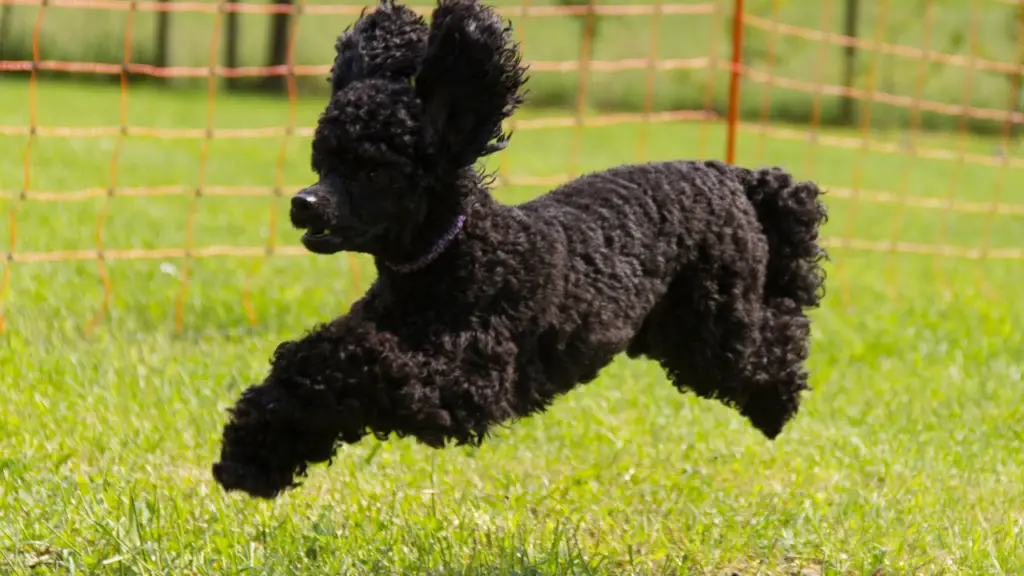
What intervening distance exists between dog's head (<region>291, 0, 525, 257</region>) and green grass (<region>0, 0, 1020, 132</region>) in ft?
62.8

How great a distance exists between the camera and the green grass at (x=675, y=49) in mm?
24906

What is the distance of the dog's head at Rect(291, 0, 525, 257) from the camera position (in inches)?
145

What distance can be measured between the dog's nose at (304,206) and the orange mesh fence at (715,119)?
5.74 ft

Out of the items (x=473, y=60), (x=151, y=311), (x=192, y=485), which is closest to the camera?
(x=473, y=60)

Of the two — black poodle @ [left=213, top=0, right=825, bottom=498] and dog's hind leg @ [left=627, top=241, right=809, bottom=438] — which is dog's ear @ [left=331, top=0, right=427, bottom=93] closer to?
black poodle @ [left=213, top=0, right=825, bottom=498]

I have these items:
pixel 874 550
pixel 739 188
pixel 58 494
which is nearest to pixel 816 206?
pixel 739 188

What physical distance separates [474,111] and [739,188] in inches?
60.9

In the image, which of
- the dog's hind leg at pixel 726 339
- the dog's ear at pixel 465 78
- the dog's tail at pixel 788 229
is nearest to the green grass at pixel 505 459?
the dog's hind leg at pixel 726 339

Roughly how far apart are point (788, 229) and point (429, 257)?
77.0 inches

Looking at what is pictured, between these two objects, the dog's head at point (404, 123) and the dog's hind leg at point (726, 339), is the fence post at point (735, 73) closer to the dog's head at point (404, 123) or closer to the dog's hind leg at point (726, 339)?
the dog's hind leg at point (726, 339)

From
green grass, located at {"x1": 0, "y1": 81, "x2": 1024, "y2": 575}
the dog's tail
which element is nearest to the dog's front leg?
green grass, located at {"x1": 0, "y1": 81, "x2": 1024, "y2": 575}

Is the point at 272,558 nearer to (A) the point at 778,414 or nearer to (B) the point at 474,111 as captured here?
(B) the point at 474,111

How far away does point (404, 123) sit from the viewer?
3.75 metres

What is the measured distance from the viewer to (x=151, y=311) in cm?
780
